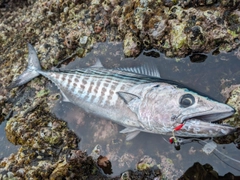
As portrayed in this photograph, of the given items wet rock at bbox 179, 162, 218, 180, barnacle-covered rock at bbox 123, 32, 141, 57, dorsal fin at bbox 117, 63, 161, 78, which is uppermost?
barnacle-covered rock at bbox 123, 32, 141, 57

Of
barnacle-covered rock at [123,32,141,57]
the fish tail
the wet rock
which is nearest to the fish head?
the wet rock

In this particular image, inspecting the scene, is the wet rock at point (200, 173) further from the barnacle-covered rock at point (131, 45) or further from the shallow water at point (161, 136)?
the barnacle-covered rock at point (131, 45)

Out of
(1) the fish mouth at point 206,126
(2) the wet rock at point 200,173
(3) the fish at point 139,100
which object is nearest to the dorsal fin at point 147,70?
(3) the fish at point 139,100

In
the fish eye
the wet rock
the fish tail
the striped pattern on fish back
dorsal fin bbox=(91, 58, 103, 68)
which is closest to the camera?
the fish eye

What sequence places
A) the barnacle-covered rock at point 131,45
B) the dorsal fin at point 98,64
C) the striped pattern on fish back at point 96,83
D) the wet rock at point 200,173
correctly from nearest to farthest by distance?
the wet rock at point 200,173
the striped pattern on fish back at point 96,83
the barnacle-covered rock at point 131,45
the dorsal fin at point 98,64

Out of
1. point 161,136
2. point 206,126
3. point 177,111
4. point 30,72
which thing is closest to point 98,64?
point 30,72

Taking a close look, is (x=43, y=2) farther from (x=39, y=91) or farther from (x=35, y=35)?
(x=39, y=91)

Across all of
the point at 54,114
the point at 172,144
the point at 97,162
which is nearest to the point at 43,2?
the point at 54,114

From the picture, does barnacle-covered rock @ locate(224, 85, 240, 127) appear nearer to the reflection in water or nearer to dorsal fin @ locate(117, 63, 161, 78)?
the reflection in water
